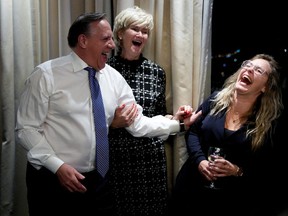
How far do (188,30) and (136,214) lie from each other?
1134 millimetres

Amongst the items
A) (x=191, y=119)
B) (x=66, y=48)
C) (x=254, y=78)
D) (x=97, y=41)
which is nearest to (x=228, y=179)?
(x=191, y=119)

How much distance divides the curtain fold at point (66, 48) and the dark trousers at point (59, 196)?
638 millimetres

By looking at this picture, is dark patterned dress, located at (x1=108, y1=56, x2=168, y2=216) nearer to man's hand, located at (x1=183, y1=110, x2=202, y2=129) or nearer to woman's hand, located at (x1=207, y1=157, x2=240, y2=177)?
man's hand, located at (x1=183, y1=110, x2=202, y2=129)

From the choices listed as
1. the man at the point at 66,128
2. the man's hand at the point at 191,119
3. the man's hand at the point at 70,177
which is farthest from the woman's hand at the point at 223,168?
the man's hand at the point at 70,177

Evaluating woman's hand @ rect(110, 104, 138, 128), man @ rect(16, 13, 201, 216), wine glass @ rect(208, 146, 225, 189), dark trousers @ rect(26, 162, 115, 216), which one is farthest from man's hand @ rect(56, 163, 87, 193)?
wine glass @ rect(208, 146, 225, 189)

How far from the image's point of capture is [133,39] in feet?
6.59

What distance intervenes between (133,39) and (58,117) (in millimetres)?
672

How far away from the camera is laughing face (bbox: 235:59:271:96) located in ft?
6.03

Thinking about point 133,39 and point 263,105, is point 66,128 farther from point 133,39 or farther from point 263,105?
point 263,105

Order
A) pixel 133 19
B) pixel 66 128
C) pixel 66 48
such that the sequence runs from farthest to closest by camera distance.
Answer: pixel 66 48 → pixel 133 19 → pixel 66 128

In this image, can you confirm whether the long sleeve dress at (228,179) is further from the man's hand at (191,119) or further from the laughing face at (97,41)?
the laughing face at (97,41)

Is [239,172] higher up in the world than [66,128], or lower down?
lower down

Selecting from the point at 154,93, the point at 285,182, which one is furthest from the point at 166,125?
the point at 285,182

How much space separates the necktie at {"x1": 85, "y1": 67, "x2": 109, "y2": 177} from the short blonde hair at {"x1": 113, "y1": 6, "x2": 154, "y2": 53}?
1.46ft
